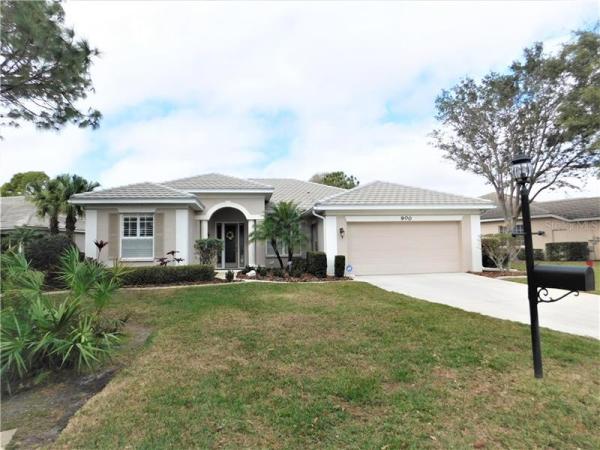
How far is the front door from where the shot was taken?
A: 1902cm

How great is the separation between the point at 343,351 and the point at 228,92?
477 inches

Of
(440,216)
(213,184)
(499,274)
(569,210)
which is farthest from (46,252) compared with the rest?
(569,210)

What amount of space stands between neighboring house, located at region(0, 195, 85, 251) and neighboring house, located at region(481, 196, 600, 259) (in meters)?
31.4

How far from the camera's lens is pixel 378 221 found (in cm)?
1598

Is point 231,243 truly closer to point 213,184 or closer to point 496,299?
point 213,184

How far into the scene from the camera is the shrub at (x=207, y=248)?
15.5 m

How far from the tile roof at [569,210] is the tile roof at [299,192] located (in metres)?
18.1

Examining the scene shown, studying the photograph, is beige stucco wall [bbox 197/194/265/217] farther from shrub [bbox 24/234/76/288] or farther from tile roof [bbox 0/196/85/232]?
tile roof [bbox 0/196/85/232]

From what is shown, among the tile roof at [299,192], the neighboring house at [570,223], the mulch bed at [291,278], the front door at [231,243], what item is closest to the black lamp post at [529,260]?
the mulch bed at [291,278]

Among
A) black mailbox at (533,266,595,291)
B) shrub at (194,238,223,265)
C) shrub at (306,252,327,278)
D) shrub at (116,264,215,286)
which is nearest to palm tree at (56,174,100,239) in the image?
shrub at (194,238,223,265)

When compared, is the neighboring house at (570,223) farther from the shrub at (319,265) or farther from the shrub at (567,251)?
the shrub at (319,265)

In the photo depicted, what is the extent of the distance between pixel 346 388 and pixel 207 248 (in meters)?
12.4

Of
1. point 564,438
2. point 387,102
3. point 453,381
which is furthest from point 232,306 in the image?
point 387,102

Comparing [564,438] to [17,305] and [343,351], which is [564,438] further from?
[17,305]
